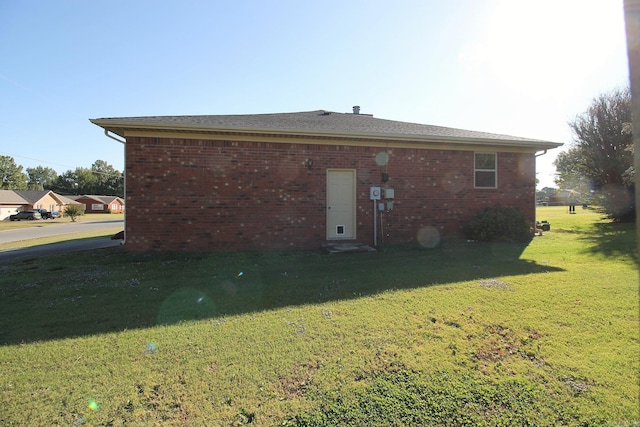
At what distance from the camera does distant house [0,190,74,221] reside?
1975 inches

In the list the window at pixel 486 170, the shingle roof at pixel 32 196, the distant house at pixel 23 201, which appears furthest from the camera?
the shingle roof at pixel 32 196

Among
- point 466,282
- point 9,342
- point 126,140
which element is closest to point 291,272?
point 466,282

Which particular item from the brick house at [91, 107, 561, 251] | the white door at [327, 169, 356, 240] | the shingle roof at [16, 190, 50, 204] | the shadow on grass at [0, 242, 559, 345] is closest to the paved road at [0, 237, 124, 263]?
the shadow on grass at [0, 242, 559, 345]

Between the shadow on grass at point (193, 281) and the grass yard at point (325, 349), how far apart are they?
0.04 m

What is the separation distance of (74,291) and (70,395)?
3.33 metres

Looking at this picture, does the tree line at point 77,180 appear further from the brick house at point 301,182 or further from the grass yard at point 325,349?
the grass yard at point 325,349

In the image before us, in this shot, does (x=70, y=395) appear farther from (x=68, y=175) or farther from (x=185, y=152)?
(x=68, y=175)

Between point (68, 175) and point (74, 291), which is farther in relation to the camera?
point (68, 175)

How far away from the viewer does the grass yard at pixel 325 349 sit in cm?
238

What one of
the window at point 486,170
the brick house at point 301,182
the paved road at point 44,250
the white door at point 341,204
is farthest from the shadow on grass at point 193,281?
the window at point 486,170

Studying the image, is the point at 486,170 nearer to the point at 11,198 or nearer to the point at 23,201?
the point at 11,198

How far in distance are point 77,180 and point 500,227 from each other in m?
103

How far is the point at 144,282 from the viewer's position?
5.75 m

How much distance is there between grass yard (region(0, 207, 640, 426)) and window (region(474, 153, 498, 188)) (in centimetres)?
470
